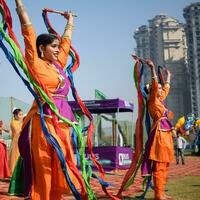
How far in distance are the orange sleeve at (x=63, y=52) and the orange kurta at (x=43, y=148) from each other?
13.2 inches

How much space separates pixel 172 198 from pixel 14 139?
14.1 ft

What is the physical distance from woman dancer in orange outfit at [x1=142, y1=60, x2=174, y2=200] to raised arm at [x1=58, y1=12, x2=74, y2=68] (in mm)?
1623

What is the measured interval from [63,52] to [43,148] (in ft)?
3.17

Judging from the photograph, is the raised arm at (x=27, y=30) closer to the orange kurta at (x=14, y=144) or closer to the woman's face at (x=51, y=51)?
the woman's face at (x=51, y=51)

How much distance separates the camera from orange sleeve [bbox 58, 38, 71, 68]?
3478mm

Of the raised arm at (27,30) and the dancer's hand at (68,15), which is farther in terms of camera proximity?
the dancer's hand at (68,15)

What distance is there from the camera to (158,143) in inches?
202

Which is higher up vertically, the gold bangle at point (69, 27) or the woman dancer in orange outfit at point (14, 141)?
the gold bangle at point (69, 27)

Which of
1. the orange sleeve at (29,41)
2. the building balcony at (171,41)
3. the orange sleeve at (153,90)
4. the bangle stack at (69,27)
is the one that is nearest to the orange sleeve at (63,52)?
the bangle stack at (69,27)

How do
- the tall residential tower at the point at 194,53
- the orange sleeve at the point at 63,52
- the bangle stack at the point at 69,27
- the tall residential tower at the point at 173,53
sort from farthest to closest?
the tall residential tower at the point at 173,53, the tall residential tower at the point at 194,53, the bangle stack at the point at 69,27, the orange sleeve at the point at 63,52

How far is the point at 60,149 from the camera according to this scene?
9.54 feet

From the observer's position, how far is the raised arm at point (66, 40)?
3497mm

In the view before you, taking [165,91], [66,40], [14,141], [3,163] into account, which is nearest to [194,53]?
[14,141]

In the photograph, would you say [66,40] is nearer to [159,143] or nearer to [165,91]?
[159,143]
